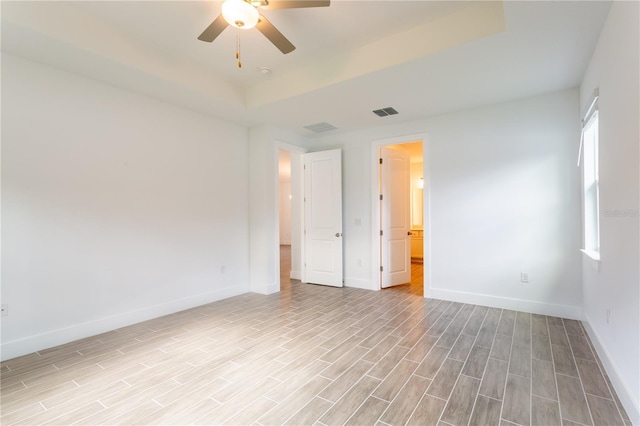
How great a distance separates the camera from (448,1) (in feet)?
8.29

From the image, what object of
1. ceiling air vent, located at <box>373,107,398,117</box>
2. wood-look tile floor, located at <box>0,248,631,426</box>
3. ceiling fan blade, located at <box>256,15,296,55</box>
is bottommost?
wood-look tile floor, located at <box>0,248,631,426</box>

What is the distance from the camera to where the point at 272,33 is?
7.91ft

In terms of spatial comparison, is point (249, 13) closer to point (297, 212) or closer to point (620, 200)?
point (620, 200)

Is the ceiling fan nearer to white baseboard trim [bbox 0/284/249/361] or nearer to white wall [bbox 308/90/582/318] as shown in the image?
white wall [bbox 308/90/582/318]

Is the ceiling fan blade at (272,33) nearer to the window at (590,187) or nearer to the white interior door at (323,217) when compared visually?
the white interior door at (323,217)

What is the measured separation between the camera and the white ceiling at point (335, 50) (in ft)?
8.18

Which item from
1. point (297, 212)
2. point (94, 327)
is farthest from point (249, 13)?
point (297, 212)

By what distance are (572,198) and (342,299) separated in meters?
3.29

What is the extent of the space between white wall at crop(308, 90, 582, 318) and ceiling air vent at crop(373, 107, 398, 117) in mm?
537

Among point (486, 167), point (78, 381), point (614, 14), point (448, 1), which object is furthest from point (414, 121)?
point (78, 381)

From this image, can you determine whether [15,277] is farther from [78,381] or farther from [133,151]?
[133,151]

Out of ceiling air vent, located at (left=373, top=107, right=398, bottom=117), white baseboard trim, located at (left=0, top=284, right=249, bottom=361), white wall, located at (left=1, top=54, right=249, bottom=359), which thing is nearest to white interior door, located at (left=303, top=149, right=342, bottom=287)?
ceiling air vent, located at (left=373, top=107, right=398, bottom=117)

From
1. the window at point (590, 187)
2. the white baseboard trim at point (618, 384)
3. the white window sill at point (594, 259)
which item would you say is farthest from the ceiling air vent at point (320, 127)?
the white baseboard trim at point (618, 384)

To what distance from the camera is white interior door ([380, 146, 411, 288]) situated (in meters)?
5.17
